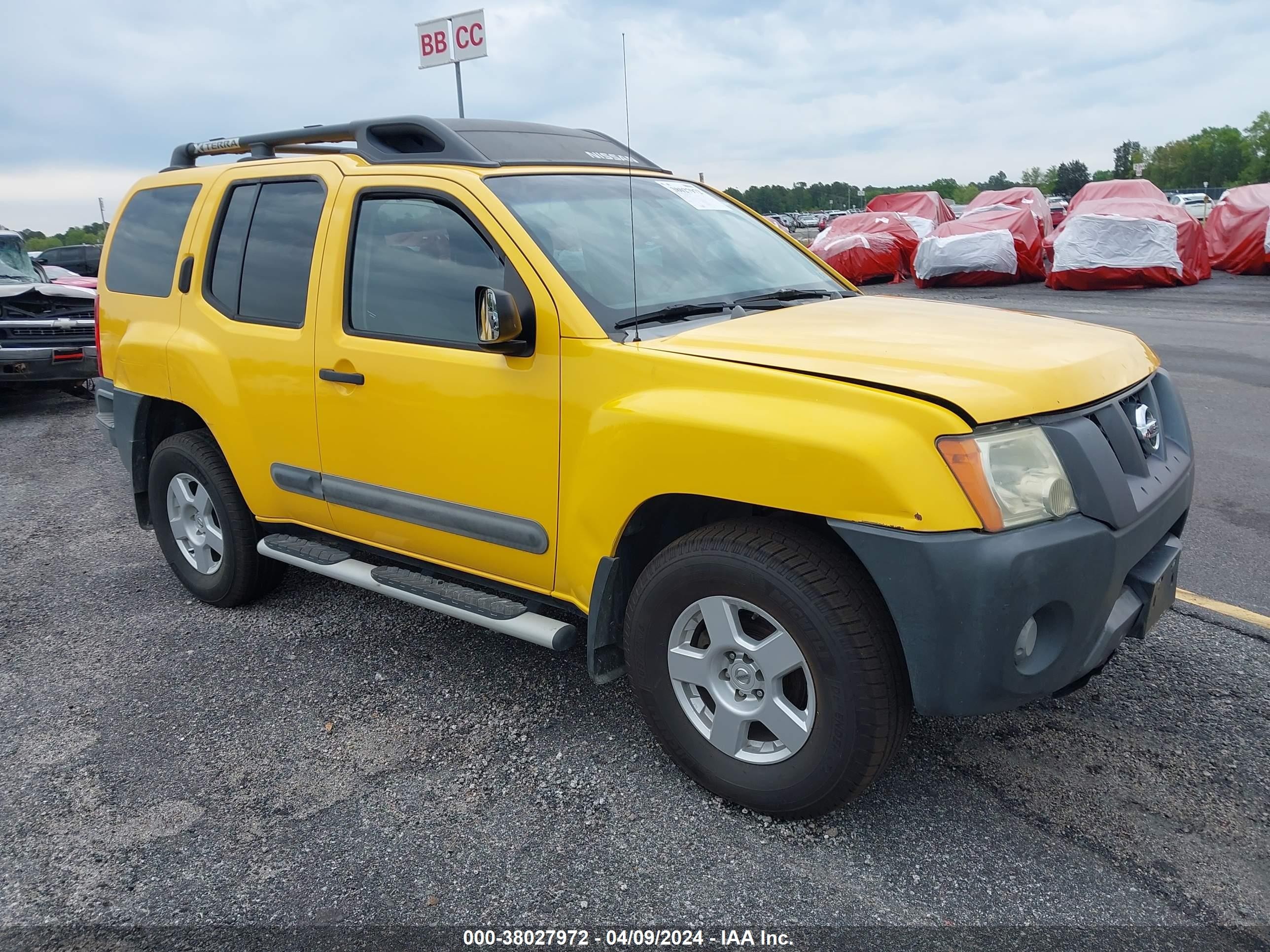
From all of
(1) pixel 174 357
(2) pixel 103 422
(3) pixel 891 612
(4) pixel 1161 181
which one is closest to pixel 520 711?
(3) pixel 891 612

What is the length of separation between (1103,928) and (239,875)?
2223 mm

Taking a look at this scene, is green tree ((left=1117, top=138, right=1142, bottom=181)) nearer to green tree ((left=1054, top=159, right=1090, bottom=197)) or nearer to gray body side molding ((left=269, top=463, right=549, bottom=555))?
green tree ((left=1054, top=159, right=1090, bottom=197))

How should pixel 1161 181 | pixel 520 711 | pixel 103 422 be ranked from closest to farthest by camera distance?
pixel 520 711 < pixel 103 422 < pixel 1161 181

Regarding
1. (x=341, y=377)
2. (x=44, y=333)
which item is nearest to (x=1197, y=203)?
(x=44, y=333)

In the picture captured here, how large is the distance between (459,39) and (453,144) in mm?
9039

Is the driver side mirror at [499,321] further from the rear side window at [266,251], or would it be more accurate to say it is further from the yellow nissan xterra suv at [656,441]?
the rear side window at [266,251]

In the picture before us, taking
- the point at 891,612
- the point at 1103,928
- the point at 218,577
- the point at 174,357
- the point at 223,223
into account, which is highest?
the point at 223,223

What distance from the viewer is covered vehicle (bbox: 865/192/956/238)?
2298 centimetres

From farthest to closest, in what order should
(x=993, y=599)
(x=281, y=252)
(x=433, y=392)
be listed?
(x=281, y=252) < (x=433, y=392) < (x=993, y=599)

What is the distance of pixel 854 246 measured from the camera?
21.8 metres

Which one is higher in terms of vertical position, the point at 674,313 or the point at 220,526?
the point at 674,313

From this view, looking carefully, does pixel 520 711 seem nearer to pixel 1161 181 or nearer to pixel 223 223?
pixel 223 223

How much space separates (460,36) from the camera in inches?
455

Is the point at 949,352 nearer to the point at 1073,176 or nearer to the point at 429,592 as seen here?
the point at 429,592
